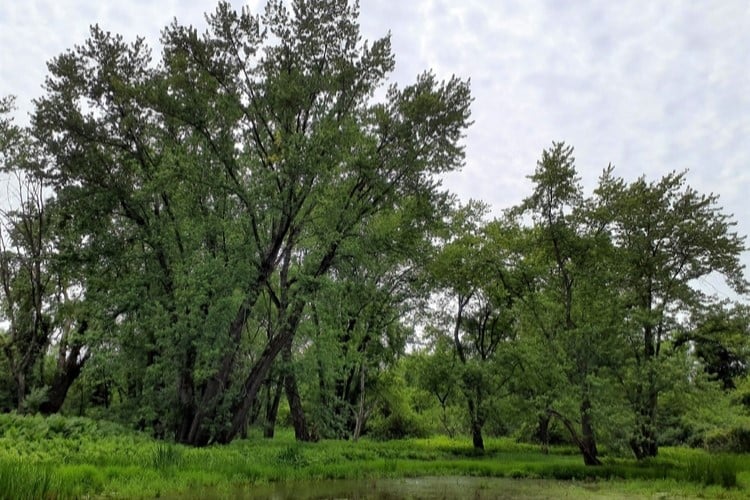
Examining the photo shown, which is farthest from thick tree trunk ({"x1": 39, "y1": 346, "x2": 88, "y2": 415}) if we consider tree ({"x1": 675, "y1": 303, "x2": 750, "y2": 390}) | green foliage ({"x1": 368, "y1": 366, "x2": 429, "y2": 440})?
tree ({"x1": 675, "y1": 303, "x2": 750, "y2": 390})

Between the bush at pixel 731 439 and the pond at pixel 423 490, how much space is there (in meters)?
16.9

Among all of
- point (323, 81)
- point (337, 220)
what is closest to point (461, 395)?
point (337, 220)

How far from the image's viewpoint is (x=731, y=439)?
1059 inches

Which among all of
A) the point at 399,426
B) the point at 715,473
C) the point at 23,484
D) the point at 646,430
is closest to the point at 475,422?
the point at 646,430

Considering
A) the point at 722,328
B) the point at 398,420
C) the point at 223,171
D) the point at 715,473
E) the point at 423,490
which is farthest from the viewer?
the point at 398,420

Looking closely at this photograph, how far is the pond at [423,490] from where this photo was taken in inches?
411

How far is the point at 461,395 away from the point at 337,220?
39.4 ft

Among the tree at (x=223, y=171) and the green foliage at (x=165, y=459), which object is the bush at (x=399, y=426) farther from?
the green foliage at (x=165, y=459)

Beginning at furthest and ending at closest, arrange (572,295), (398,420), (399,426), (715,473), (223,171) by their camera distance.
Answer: (399,426) → (398,420) → (572,295) → (223,171) → (715,473)

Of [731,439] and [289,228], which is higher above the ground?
[289,228]

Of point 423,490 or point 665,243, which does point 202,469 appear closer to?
point 423,490

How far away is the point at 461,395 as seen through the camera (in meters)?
25.0

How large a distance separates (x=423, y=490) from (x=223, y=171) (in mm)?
12294

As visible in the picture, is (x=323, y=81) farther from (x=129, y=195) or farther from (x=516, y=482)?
(x=516, y=482)
